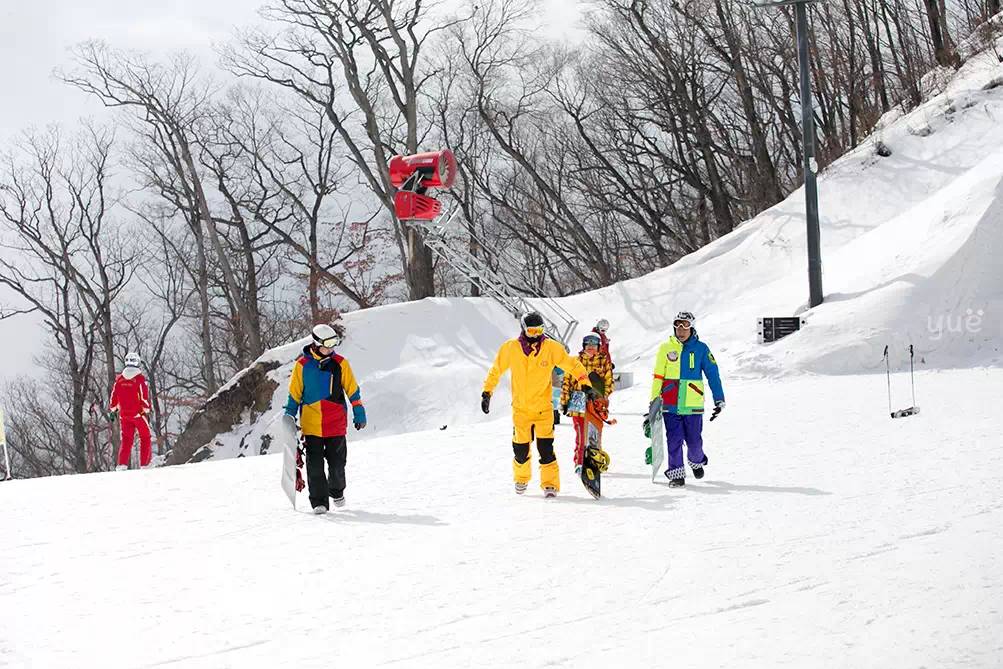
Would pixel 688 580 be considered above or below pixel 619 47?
below

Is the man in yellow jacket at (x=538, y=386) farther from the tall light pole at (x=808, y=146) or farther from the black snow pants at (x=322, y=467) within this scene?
the tall light pole at (x=808, y=146)

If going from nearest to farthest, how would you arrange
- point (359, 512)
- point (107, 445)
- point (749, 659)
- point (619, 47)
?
point (749, 659) → point (359, 512) → point (619, 47) → point (107, 445)

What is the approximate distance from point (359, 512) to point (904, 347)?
1145 cm

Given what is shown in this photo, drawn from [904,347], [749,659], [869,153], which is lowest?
[749,659]

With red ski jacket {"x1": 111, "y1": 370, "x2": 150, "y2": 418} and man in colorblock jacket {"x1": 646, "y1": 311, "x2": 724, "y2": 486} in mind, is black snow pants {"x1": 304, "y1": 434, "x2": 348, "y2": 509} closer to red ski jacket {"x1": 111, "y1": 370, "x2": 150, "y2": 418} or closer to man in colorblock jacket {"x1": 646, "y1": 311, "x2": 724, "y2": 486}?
man in colorblock jacket {"x1": 646, "y1": 311, "x2": 724, "y2": 486}

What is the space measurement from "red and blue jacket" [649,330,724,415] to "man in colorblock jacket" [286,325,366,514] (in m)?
2.97

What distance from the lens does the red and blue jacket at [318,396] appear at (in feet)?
30.7

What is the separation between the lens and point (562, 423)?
15836 mm

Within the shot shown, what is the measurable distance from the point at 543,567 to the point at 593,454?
2866 mm

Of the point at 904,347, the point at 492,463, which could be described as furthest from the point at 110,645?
the point at 904,347

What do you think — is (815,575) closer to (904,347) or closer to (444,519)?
(444,519)

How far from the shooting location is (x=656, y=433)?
9.98 m

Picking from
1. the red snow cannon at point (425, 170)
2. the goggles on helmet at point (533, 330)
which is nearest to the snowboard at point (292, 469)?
the goggles on helmet at point (533, 330)

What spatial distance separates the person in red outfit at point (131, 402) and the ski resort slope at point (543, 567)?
3357mm
